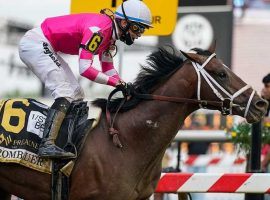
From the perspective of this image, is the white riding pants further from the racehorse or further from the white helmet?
the white helmet

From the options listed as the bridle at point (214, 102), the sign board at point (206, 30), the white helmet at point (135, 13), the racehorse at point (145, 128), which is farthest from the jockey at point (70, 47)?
the sign board at point (206, 30)

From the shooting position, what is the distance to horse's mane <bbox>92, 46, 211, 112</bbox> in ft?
22.4

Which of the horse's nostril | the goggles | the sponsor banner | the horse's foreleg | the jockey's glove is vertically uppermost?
the goggles

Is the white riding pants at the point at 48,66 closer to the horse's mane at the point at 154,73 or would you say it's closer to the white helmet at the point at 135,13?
the horse's mane at the point at 154,73

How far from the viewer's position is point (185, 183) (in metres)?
7.74

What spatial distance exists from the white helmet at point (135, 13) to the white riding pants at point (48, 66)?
676 mm

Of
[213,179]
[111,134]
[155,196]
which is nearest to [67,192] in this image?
[111,134]

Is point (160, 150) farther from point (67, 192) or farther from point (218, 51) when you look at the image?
point (218, 51)

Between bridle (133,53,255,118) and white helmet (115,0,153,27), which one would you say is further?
white helmet (115,0,153,27)

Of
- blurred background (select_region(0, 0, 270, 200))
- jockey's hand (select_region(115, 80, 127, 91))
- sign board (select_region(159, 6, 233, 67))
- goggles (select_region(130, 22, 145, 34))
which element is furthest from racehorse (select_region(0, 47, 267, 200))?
sign board (select_region(159, 6, 233, 67))

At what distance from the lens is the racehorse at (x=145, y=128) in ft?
21.3

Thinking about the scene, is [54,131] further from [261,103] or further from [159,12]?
[159,12]

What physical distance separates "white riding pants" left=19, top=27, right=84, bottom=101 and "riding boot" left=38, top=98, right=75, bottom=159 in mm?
99

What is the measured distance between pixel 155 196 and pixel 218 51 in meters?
10.5
